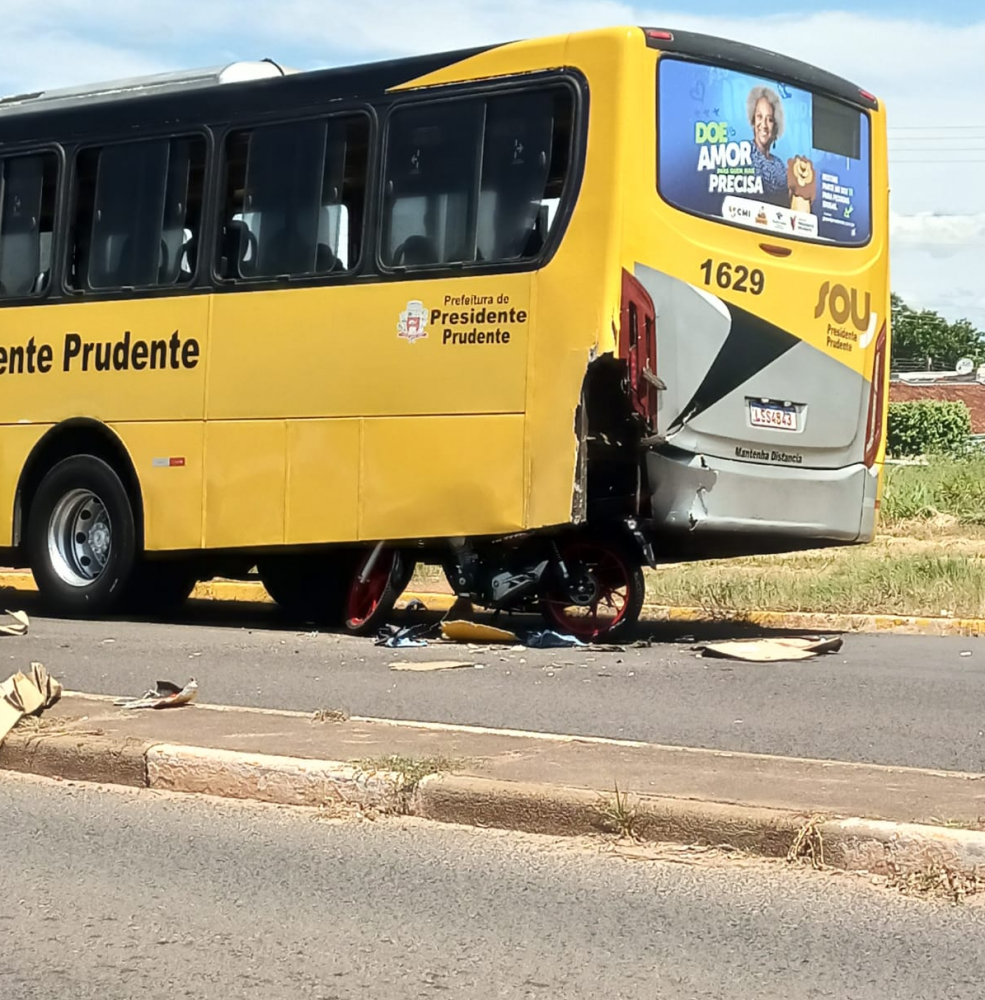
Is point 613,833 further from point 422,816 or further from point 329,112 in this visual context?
point 329,112

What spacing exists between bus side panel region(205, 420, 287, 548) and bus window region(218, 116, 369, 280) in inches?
40.9

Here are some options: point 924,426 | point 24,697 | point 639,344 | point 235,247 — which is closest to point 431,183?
point 235,247

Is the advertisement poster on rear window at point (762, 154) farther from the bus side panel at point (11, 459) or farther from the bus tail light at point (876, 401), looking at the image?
the bus side panel at point (11, 459)

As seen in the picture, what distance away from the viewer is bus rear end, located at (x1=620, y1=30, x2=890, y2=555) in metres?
10.5

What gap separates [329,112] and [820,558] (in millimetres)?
8945

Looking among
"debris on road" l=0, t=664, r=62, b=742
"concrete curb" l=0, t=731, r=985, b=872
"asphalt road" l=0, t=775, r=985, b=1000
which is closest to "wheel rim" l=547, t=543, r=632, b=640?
"debris on road" l=0, t=664, r=62, b=742

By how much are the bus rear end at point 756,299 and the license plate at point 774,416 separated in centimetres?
1

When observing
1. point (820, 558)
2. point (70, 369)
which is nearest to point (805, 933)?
point (70, 369)

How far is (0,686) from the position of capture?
7535mm

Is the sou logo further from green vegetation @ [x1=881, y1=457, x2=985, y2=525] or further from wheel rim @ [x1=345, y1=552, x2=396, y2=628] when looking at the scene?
green vegetation @ [x1=881, y1=457, x2=985, y2=525]

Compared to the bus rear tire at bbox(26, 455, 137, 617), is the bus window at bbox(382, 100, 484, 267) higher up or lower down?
higher up

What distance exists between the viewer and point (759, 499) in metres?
11.1

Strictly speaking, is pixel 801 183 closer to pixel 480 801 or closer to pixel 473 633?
pixel 473 633

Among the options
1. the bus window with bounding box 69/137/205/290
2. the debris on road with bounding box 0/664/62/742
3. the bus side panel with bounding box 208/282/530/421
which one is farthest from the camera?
the bus window with bounding box 69/137/205/290
